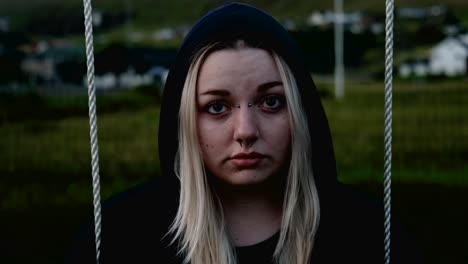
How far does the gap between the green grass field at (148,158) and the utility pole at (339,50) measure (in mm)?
176

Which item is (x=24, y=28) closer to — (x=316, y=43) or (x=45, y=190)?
(x=45, y=190)

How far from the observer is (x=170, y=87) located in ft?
5.23

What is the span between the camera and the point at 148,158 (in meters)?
6.92

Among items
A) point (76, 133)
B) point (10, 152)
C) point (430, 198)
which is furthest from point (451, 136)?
point (10, 152)

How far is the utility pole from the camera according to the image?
6590mm

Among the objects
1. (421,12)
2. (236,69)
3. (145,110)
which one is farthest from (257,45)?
(145,110)

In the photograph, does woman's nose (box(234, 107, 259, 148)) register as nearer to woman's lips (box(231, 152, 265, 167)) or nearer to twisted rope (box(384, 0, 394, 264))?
woman's lips (box(231, 152, 265, 167))

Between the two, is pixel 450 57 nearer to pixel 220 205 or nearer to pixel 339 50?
pixel 339 50

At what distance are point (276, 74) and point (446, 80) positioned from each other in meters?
8.95

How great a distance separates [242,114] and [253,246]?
0.29 metres

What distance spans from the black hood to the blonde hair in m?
0.02

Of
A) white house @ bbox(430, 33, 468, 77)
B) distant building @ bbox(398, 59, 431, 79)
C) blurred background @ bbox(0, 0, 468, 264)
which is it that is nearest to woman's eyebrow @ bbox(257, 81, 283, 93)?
blurred background @ bbox(0, 0, 468, 264)

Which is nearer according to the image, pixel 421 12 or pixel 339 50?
pixel 339 50

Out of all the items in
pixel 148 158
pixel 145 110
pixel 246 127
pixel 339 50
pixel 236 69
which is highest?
pixel 339 50
